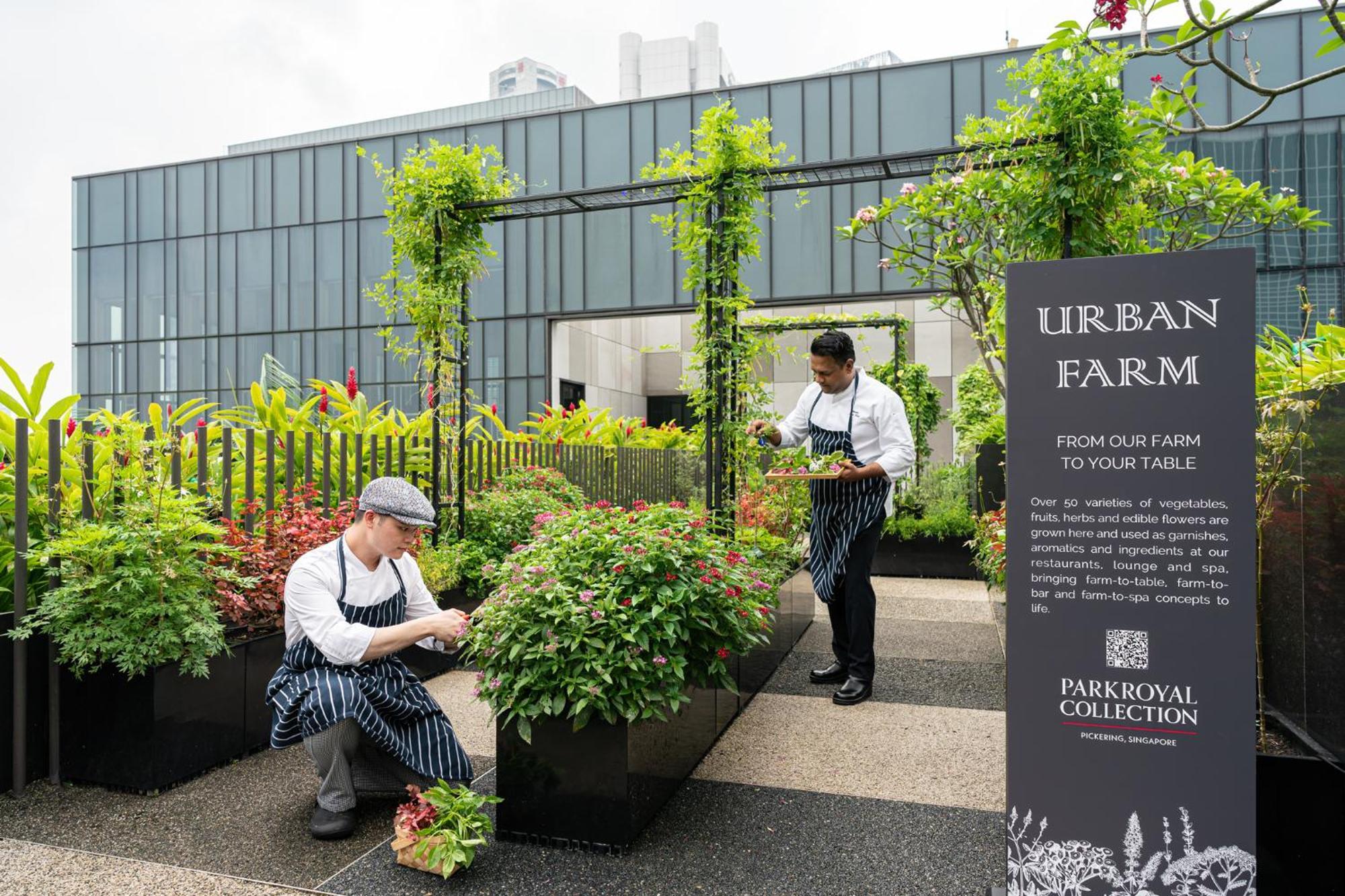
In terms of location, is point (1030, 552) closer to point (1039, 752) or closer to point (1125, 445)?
point (1125, 445)

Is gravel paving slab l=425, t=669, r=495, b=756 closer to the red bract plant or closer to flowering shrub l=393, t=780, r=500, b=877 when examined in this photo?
flowering shrub l=393, t=780, r=500, b=877

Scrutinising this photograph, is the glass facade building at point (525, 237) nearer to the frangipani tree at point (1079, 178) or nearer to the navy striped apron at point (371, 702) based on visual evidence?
the frangipani tree at point (1079, 178)

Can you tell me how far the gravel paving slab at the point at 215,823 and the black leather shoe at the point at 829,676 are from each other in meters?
2.45

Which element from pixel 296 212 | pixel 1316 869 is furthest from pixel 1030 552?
pixel 296 212

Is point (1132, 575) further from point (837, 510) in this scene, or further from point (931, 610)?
point (931, 610)

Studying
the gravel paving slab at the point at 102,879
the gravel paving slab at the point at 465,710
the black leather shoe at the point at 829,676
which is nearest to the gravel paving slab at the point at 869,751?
the black leather shoe at the point at 829,676

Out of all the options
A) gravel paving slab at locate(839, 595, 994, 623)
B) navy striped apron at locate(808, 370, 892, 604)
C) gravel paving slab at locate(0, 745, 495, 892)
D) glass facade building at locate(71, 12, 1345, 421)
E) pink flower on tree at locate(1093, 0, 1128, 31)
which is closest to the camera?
pink flower on tree at locate(1093, 0, 1128, 31)

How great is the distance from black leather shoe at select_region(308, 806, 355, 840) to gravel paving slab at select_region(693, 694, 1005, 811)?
1.32 meters

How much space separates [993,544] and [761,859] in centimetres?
272

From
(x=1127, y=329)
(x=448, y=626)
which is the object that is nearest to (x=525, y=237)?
(x=448, y=626)

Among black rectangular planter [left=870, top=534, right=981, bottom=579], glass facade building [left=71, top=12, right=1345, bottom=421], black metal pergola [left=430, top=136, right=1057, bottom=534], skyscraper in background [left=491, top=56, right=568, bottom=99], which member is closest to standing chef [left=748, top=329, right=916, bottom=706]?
black metal pergola [left=430, top=136, right=1057, bottom=534]

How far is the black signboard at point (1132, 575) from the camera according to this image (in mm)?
2025

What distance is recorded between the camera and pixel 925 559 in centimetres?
899

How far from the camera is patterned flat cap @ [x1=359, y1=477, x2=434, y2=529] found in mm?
2836
